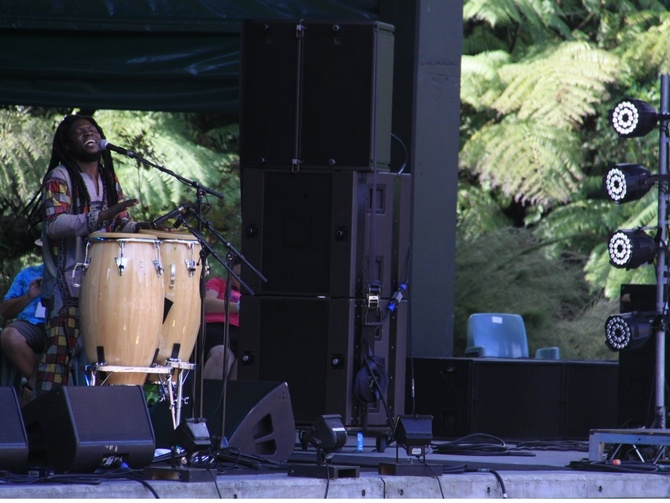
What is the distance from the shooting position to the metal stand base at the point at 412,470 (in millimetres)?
4848

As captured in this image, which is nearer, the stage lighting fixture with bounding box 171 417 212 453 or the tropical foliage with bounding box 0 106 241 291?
the stage lighting fixture with bounding box 171 417 212 453

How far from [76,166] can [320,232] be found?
119 centimetres

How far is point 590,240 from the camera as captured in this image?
1527 cm

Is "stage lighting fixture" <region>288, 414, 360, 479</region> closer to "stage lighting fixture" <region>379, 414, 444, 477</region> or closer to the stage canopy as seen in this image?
"stage lighting fixture" <region>379, 414, 444, 477</region>

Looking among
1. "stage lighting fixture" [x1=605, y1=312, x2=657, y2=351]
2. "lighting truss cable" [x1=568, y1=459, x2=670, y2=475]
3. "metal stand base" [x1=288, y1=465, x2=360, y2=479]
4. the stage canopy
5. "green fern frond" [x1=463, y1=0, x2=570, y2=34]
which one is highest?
"green fern frond" [x1=463, y1=0, x2=570, y2=34]

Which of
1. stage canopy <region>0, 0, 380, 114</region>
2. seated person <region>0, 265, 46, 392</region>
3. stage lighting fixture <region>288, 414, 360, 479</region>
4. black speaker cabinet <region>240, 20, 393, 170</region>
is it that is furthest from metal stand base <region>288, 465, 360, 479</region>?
stage canopy <region>0, 0, 380, 114</region>

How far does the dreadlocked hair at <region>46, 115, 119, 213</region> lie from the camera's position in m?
5.77

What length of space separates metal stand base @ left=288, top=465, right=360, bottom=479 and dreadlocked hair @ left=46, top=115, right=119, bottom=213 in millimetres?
1705

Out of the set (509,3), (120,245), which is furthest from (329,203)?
(509,3)

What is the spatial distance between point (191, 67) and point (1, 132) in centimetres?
311

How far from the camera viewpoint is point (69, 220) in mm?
5559

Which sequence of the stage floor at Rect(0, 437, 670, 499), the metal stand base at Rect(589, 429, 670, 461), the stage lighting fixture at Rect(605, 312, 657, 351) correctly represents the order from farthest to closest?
the stage lighting fixture at Rect(605, 312, 657, 351), the metal stand base at Rect(589, 429, 670, 461), the stage floor at Rect(0, 437, 670, 499)

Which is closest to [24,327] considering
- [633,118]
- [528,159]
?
[633,118]

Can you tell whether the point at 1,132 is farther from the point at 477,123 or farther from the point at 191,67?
the point at 477,123
